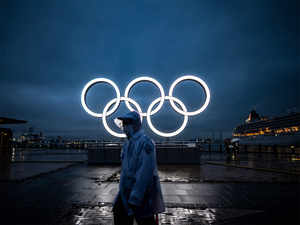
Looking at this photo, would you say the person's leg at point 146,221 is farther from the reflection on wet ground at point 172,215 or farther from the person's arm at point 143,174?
the reflection on wet ground at point 172,215

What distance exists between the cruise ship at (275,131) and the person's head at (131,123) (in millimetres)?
90092

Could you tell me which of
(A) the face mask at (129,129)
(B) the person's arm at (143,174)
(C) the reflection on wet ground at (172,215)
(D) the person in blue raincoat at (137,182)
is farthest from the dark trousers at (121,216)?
(C) the reflection on wet ground at (172,215)

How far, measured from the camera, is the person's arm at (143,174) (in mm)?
2379

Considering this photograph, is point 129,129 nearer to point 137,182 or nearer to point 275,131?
point 137,182

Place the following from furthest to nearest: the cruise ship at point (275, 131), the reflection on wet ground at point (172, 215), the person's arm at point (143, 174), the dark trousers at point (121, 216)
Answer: the cruise ship at point (275, 131)
the reflection on wet ground at point (172, 215)
the dark trousers at point (121, 216)
the person's arm at point (143, 174)

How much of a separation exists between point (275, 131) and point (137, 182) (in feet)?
364

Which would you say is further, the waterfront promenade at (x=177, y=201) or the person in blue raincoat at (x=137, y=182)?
the waterfront promenade at (x=177, y=201)

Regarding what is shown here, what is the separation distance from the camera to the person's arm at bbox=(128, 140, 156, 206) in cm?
238

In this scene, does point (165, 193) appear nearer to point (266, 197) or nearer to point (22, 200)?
point (266, 197)

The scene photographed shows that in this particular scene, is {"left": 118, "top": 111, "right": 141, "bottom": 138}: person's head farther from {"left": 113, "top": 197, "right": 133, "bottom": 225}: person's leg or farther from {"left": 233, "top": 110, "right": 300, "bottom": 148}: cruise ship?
{"left": 233, "top": 110, "right": 300, "bottom": 148}: cruise ship

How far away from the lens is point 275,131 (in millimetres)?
94875

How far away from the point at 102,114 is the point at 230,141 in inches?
601

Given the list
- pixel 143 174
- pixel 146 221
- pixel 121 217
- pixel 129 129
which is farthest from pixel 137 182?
pixel 129 129

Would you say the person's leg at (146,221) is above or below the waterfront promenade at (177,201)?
above
